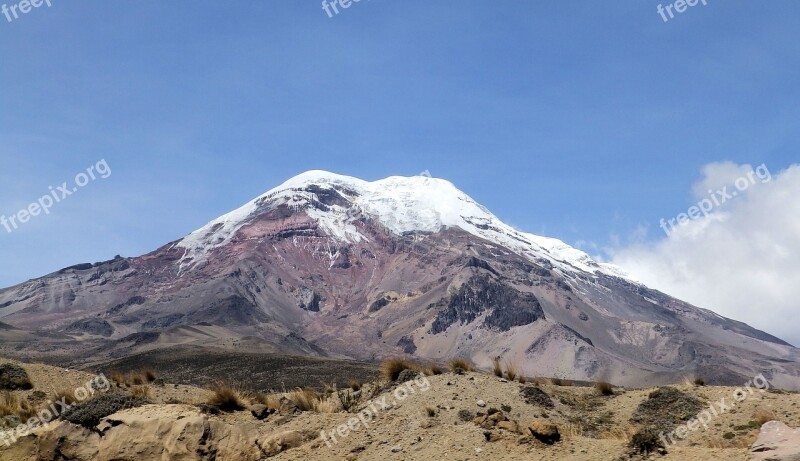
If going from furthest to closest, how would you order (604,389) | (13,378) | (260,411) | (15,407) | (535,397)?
(604,389)
(13,378)
(535,397)
(15,407)
(260,411)

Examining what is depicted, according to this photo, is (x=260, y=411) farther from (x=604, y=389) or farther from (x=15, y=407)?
(x=604, y=389)

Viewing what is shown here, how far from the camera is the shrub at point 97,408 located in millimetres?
13445

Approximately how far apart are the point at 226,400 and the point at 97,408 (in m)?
3.11

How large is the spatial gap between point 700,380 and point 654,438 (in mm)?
11788

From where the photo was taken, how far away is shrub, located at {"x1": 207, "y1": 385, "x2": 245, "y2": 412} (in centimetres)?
1589

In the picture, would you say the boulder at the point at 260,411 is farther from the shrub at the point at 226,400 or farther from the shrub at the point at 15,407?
the shrub at the point at 15,407

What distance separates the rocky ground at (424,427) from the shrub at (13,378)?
283 mm

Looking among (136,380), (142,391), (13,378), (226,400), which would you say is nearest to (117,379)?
(136,380)

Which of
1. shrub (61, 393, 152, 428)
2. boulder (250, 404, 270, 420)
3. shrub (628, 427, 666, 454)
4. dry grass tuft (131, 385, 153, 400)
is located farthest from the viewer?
dry grass tuft (131, 385, 153, 400)

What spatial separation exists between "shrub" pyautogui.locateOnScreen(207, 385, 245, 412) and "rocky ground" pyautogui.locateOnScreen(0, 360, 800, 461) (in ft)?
0.24

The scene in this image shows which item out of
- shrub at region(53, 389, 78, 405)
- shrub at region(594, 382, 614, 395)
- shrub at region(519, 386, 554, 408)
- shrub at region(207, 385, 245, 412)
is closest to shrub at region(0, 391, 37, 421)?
shrub at region(53, 389, 78, 405)

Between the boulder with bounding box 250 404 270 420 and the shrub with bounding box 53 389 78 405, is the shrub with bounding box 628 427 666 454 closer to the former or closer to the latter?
the boulder with bounding box 250 404 270 420

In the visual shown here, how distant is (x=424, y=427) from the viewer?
41.3 feet

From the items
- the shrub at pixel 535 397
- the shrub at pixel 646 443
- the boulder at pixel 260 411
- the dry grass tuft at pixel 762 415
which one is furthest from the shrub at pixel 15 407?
the dry grass tuft at pixel 762 415
